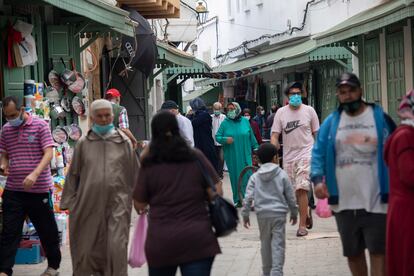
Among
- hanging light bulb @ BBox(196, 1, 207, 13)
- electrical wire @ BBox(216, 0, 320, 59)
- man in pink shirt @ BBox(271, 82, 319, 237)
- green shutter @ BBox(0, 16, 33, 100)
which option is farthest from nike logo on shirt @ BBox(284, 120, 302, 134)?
hanging light bulb @ BBox(196, 1, 207, 13)

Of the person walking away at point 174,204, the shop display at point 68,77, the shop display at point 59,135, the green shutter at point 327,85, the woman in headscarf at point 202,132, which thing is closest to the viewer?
the person walking away at point 174,204

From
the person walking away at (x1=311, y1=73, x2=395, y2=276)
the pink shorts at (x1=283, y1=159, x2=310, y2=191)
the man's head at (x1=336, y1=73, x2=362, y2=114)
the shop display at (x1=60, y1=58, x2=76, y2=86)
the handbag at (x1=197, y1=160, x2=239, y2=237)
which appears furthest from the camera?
the shop display at (x1=60, y1=58, x2=76, y2=86)

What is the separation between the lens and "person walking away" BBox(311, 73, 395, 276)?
24.0 feet

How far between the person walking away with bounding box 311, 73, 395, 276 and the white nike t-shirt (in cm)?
453

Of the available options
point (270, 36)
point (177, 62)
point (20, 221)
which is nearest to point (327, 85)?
point (177, 62)

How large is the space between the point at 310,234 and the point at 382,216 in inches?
202

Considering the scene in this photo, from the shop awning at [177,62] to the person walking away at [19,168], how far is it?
13.4m

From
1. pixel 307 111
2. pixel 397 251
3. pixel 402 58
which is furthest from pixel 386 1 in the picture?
pixel 397 251

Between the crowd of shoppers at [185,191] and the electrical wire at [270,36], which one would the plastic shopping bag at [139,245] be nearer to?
the crowd of shoppers at [185,191]

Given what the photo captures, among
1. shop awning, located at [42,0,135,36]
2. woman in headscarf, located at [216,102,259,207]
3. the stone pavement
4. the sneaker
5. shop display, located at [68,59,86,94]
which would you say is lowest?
the stone pavement

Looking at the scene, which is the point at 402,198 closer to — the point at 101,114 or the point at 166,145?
the point at 166,145

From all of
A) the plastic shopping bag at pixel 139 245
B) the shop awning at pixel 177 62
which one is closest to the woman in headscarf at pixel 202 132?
the shop awning at pixel 177 62

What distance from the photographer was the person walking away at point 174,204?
20.7 feet

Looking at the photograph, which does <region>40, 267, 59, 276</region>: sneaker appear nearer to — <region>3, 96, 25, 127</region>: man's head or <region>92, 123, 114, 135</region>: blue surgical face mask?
<region>3, 96, 25, 127</region>: man's head
